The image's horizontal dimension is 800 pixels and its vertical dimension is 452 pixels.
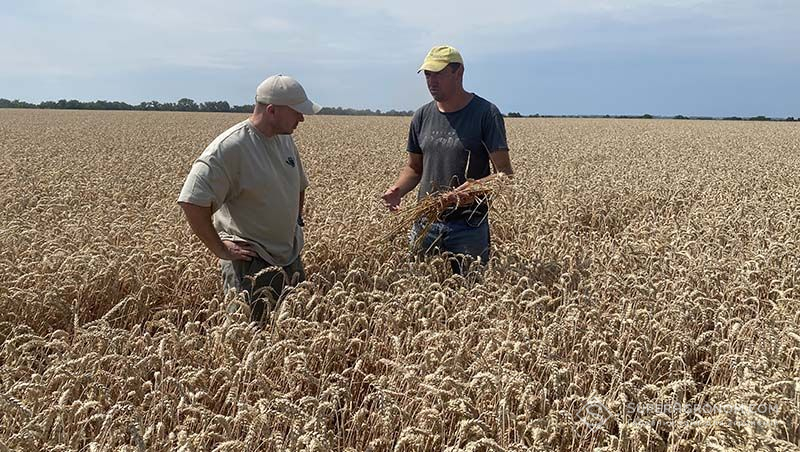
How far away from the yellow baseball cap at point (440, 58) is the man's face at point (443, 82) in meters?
0.05

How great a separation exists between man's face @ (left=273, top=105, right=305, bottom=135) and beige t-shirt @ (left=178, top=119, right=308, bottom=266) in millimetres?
149

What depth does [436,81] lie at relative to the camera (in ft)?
13.0

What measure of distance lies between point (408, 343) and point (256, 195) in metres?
1.40

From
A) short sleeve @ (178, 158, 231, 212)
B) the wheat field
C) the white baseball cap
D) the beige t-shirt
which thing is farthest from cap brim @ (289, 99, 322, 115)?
the wheat field

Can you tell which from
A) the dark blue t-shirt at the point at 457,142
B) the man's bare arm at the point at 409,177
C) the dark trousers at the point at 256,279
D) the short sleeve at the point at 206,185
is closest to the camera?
the short sleeve at the point at 206,185

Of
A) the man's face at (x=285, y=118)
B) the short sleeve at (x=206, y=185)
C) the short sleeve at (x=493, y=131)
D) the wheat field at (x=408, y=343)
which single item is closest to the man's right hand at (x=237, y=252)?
the short sleeve at (x=206, y=185)

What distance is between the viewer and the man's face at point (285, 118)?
3.33 metres

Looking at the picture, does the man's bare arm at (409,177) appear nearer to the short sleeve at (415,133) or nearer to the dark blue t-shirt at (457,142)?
the short sleeve at (415,133)

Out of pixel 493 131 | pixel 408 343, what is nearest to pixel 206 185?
pixel 408 343

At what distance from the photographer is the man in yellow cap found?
158 inches

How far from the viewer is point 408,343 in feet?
9.49

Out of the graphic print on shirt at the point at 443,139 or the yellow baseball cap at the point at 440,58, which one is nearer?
the yellow baseball cap at the point at 440,58

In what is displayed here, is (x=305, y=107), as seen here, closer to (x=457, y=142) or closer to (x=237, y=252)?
(x=237, y=252)

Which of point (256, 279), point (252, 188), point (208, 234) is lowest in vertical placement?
point (256, 279)
